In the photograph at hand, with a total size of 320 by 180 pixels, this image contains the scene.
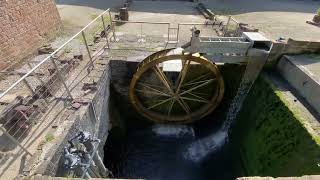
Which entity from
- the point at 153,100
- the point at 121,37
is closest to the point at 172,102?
the point at 153,100

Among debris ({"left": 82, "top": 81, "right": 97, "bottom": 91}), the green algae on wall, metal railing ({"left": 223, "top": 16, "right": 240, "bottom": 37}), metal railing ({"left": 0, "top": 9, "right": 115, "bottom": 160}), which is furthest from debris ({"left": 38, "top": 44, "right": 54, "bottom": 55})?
the green algae on wall

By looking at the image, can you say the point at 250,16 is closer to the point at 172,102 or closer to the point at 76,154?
the point at 172,102

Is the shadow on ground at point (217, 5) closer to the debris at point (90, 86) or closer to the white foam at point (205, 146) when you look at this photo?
the white foam at point (205, 146)

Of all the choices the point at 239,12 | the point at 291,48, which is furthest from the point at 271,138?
the point at 239,12

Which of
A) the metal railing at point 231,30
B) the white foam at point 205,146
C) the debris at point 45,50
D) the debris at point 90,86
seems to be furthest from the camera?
the metal railing at point 231,30

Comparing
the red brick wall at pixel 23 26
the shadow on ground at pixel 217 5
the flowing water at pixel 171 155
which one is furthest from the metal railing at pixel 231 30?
the red brick wall at pixel 23 26

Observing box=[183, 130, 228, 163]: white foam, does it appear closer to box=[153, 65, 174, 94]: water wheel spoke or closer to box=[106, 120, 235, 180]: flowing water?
box=[106, 120, 235, 180]: flowing water
